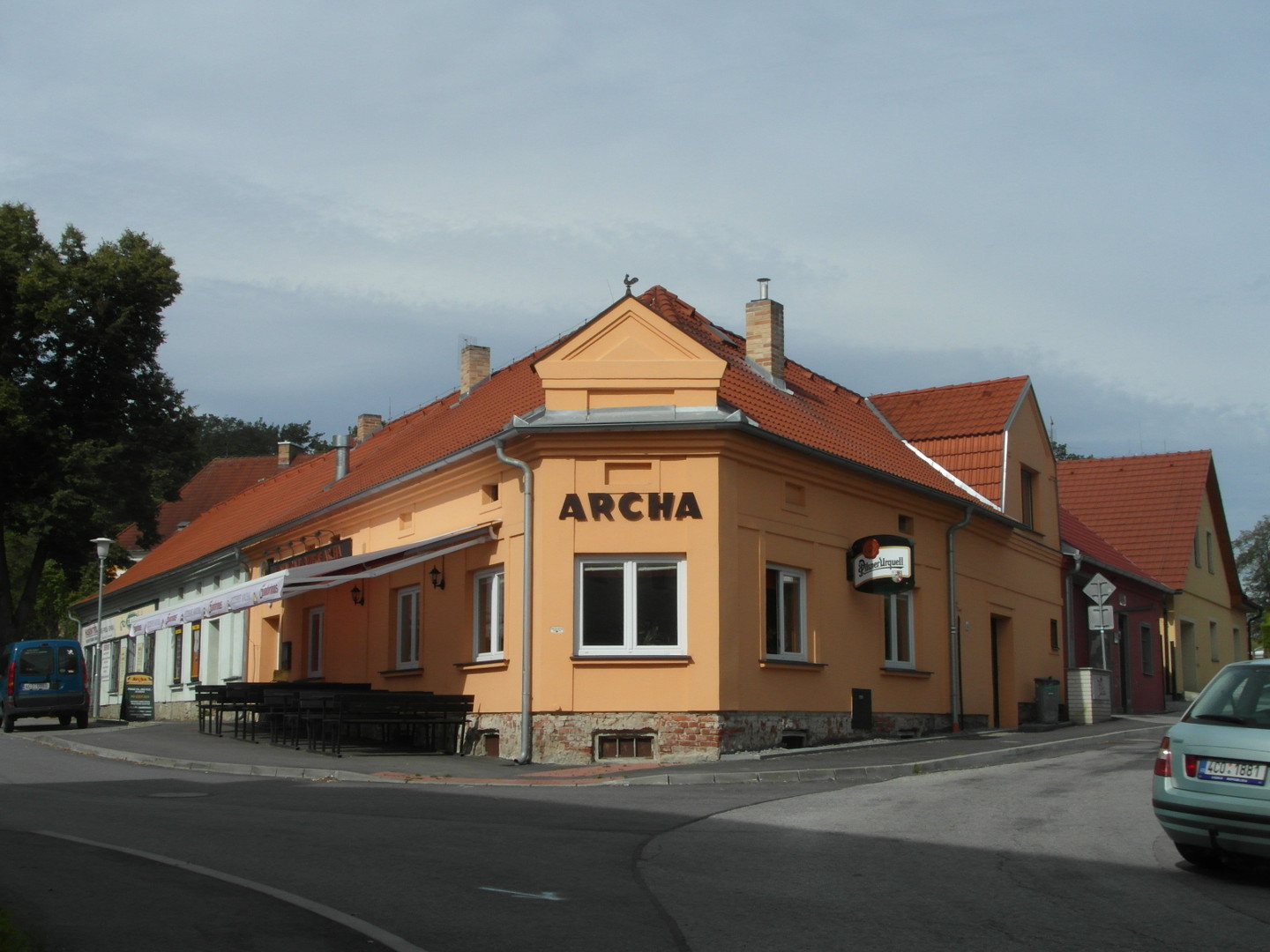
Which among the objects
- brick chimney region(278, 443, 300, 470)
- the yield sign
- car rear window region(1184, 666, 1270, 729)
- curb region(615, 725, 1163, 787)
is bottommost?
curb region(615, 725, 1163, 787)

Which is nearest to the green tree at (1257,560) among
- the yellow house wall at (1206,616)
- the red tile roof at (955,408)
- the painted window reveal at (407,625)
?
the yellow house wall at (1206,616)

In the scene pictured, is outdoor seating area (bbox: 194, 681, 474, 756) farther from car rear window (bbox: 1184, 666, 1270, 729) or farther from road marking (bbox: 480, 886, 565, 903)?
car rear window (bbox: 1184, 666, 1270, 729)

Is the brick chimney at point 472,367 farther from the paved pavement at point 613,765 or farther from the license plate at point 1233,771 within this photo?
the license plate at point 1233,771

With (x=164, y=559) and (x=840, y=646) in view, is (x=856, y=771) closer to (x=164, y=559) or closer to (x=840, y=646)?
(x=840, y=646)

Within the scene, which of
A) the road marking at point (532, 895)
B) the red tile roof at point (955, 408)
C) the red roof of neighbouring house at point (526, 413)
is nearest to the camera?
the road marking at point (532, 895)

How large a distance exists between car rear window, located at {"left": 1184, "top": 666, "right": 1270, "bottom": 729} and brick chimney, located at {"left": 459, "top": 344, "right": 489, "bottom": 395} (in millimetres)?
20644

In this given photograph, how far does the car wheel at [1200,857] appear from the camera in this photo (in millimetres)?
8688

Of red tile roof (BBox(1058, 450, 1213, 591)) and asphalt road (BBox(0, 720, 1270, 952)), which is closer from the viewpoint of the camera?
asphalt road (BBox(0, 720, 1270, 952))

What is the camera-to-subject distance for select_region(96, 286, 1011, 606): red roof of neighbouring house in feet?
66.5

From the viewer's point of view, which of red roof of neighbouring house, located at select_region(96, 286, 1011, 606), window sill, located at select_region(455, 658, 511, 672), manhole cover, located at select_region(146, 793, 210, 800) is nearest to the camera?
manhole cover, located at select_region(146, 793, 210, 800)

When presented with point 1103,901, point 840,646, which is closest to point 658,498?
point 840,646

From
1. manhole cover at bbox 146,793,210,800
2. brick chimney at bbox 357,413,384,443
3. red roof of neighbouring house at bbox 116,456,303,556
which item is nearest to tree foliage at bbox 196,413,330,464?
red roof of neighbouring house at bbox 116,456,303,556

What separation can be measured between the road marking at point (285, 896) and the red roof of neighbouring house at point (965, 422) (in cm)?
1922

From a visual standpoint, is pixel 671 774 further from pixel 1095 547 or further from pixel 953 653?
pixel 1095 547
